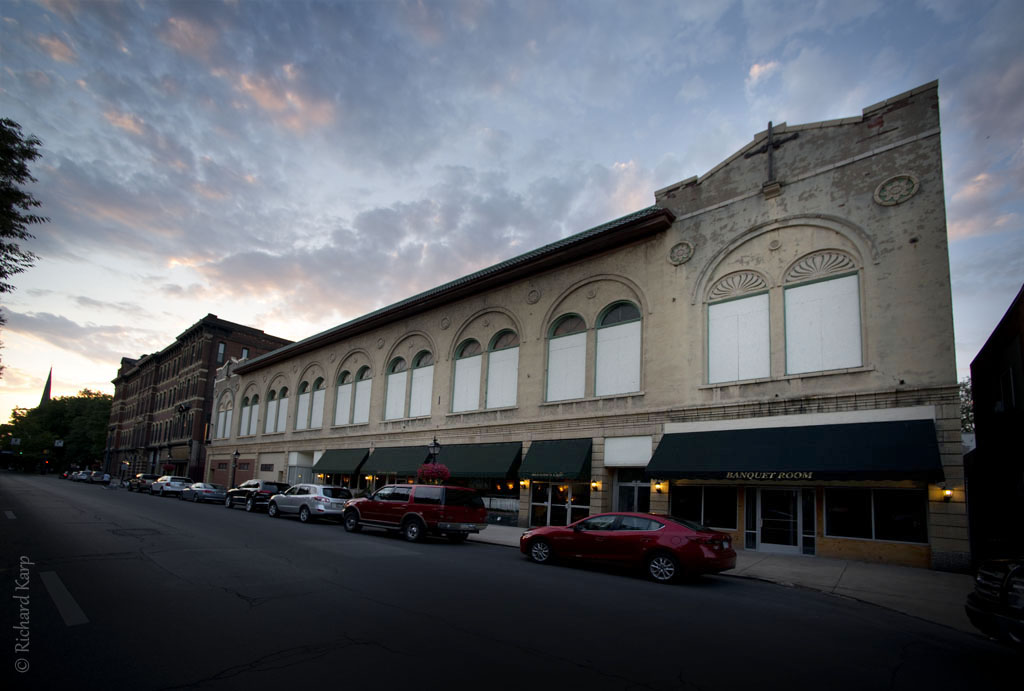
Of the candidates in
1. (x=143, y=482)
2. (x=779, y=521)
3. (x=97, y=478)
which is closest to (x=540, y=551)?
(x=779, y=521)

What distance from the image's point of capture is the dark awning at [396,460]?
2927 cm

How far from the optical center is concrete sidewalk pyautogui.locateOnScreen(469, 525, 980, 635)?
10305 mm

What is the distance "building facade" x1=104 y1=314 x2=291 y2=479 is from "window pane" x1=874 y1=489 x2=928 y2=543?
51.7 metres

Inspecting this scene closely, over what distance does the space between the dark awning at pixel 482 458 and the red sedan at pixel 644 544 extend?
33.5 ft

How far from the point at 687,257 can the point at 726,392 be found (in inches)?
204

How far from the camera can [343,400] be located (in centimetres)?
3681

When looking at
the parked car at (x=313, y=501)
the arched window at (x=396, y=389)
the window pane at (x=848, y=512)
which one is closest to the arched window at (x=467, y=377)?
the arched window at (x=396, y=389)

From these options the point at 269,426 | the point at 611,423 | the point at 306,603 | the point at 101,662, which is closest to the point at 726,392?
the point at 611,423

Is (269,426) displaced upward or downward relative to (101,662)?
upward

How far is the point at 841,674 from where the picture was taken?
6.07 m

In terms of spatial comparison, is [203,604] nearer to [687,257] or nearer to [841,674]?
[841,674]

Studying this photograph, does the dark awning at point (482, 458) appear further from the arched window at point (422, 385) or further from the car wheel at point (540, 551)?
the car wheel at point (540, 551)

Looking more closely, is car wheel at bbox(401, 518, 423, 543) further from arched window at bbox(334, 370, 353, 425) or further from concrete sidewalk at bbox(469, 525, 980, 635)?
arched window at bbox(334, 370, 353, 425)

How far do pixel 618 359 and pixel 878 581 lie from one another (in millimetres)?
11426
